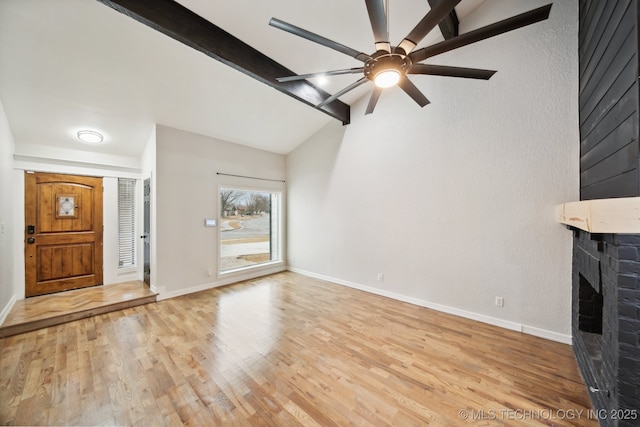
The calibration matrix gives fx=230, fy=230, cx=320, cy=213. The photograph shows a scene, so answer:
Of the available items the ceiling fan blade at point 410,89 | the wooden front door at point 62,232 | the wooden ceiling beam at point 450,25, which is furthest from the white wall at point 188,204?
the wooden ceiling beam at point 450,25

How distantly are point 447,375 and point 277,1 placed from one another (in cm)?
401

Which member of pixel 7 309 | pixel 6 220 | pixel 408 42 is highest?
pixel 408 42

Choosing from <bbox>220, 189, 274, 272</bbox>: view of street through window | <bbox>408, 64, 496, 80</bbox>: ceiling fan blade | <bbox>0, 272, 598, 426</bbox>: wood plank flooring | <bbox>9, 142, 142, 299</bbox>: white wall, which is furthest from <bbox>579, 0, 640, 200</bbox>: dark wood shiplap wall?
<bbox>9, 142, 142, 299</bbox>: white wall

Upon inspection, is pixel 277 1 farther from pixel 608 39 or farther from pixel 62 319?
pixel 62 319

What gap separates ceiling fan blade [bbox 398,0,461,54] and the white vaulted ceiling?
1.51 meters

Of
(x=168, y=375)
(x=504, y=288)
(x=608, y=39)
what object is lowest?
(x=168, y=375)

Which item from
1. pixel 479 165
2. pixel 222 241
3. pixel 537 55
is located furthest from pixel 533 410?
pixel 222 241

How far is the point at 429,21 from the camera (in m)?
1.45

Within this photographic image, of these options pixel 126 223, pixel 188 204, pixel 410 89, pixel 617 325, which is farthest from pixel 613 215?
pixel 126 223

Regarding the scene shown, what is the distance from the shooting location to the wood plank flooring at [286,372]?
1.65 meters

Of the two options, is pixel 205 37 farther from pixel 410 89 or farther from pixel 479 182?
pixel 479 182

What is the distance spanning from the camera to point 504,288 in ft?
9.41

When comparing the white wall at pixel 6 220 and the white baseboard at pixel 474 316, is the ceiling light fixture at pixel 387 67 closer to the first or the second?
the white baseboard at pixel 474 316

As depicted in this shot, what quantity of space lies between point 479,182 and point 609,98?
146 cm
